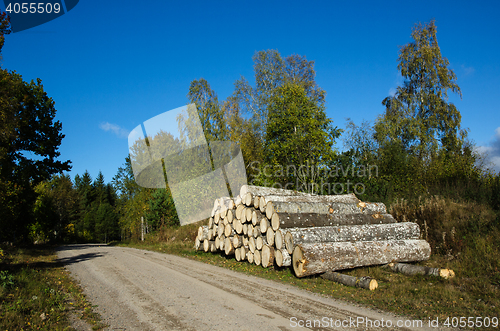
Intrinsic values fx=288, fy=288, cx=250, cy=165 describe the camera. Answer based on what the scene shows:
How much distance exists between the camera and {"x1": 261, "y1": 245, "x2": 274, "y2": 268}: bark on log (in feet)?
28.6

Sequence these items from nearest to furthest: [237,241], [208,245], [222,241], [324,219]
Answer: [324,219] → [237,241] → [222,241] → [208,245]

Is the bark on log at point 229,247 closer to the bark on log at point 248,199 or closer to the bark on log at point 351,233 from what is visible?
the bark on log at point 248,199

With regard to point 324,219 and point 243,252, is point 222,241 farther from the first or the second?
point 324,219

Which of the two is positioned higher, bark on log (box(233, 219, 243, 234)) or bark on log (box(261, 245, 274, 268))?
bark on log (box(233, 219, 243, 234))

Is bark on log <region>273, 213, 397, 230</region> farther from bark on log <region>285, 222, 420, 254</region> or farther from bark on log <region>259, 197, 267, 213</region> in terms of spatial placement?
bark on log <region>259, 197, 267, 213</region>

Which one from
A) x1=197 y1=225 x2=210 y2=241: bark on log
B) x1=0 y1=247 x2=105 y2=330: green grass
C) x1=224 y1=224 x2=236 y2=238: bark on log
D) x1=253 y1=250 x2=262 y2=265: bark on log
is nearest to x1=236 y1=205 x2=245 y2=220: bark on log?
x1=224 y1=224 x2=236 y2=238: bark on log

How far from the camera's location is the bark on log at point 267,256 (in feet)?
28.6

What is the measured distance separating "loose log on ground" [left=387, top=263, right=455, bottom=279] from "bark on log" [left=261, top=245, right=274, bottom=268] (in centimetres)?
336

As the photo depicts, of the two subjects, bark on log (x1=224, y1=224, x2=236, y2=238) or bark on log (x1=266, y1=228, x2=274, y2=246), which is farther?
bark on log (x1=224, y1=224, x2=236, y2=238)

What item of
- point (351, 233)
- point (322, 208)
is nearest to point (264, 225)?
point (322, 208)

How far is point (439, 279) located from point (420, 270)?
1.62ft

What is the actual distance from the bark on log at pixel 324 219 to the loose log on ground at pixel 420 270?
77.0 inches

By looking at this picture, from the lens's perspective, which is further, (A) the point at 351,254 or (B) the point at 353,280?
(A) the point at 351,254

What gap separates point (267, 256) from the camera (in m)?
8.82
